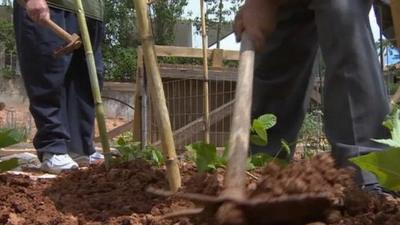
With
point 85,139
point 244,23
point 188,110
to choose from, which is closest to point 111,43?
point 188,110

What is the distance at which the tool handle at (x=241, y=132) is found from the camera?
1.20m

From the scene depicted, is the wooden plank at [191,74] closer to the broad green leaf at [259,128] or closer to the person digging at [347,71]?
the broad green leaf at [259,128]

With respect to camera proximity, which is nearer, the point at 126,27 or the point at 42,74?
the point at 42,74

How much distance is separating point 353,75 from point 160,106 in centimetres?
49

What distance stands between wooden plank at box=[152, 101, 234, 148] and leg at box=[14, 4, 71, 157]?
2.22m

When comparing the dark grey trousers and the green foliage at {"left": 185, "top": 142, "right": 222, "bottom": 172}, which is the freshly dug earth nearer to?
the green foliage at {"left": 185, "top": 142, "right": 222, "bottom": 172}

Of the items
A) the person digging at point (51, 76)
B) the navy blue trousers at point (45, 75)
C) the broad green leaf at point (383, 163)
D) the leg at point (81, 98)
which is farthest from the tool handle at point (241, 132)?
the leg at point (81, 98)

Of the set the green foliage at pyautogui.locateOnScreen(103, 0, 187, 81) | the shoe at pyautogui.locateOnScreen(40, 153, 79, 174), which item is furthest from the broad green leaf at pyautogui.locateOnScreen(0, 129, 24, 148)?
the green foliage at pyautogui.locateOnScreen(103, 0, 187, 81)

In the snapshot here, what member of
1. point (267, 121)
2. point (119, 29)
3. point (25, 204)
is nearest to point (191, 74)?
point (267, 121)

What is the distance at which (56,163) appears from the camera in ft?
9.73

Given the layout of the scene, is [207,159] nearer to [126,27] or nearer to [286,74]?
[286,74]

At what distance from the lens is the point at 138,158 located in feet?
8.27

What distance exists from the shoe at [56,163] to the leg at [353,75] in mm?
1353

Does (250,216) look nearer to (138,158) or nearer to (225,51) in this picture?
(138,158)
